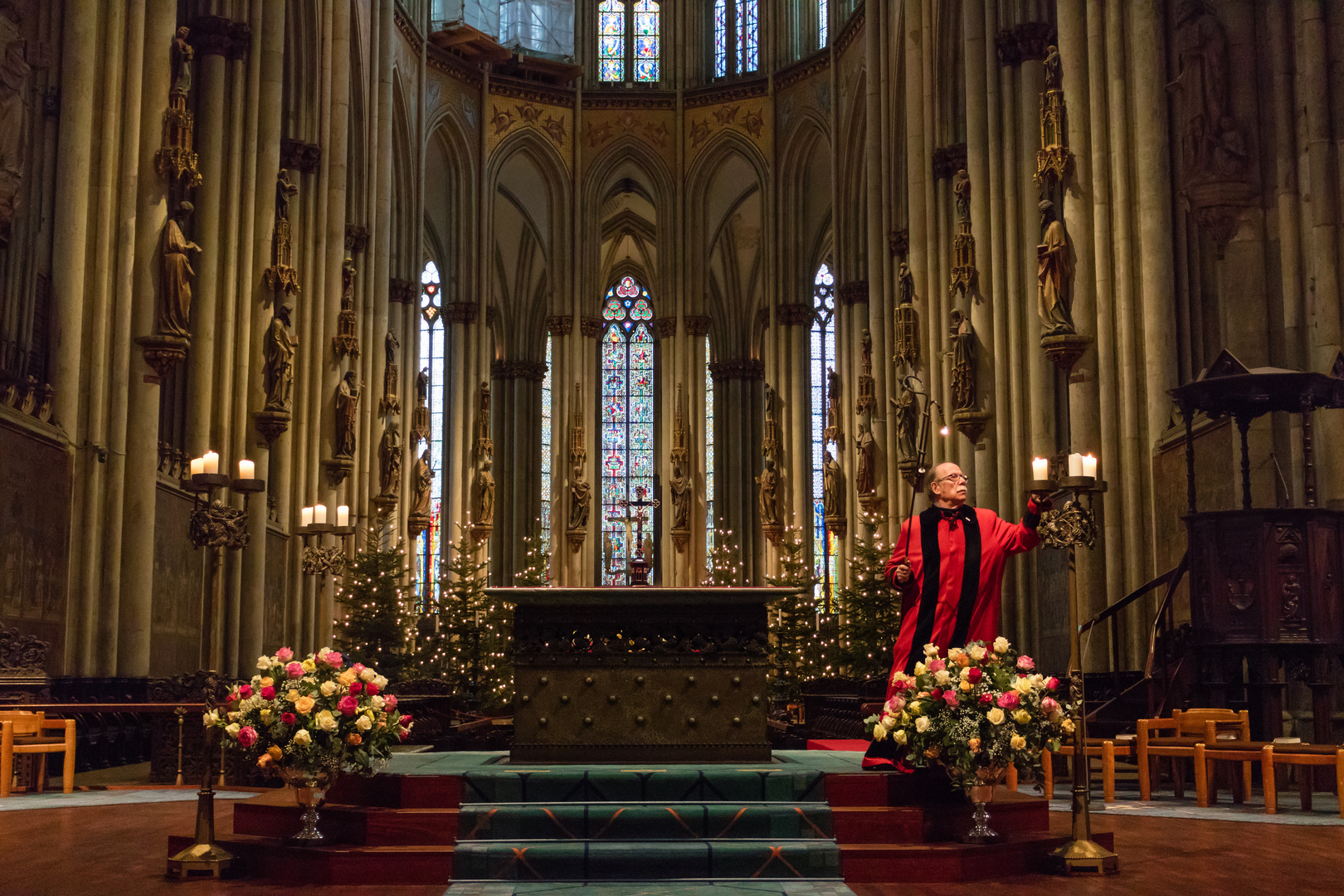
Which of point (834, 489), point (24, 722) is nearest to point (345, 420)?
point (834, 489)

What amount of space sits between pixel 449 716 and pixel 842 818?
1128 centimetres

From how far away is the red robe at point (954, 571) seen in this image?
8.45m

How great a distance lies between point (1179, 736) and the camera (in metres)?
11.5

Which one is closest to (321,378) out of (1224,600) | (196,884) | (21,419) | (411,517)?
(411,517)

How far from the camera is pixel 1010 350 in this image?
2048 centimetres

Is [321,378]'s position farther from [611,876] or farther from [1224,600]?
[611,876]

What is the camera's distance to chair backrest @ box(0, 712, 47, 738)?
38.9ft

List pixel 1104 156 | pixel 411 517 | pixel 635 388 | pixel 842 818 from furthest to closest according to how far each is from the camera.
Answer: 1. pixel 635 388
2. pixel 411 517
3. pixel 1104 156
4. pixel 842 818

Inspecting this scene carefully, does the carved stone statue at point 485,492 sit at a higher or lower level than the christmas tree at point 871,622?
higher

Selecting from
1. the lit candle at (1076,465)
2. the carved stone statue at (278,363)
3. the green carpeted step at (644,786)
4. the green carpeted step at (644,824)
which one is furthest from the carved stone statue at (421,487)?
the green carpeted step at (644,824)

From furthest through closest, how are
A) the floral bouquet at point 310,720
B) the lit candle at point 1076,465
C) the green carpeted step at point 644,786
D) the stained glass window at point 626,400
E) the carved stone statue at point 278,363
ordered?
1. the stained glass window at point 626,400
2. the carved stone statue at point 278,363
3. the lit candle at point 1076,465
4. the green carpeted step at point 644,786
5. the floral bouquet at point 310,720

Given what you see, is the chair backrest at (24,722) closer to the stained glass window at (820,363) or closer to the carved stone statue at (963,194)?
the carved stone statue at (963,194)

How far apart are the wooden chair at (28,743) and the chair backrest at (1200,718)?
28.2 feet

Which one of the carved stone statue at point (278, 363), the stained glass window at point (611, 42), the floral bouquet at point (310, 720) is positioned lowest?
the floral bouquet at point (310, 720)
